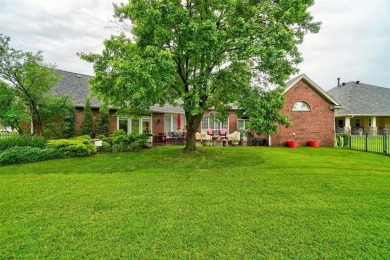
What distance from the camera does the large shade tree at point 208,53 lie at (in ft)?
22.6

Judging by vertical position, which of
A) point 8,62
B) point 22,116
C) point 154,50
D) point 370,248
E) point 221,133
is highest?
point 8,62

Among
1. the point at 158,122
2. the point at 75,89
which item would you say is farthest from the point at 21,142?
the point at 158,122

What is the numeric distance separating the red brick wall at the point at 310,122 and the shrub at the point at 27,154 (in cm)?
1457

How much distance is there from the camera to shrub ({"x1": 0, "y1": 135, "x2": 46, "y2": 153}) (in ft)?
31.9

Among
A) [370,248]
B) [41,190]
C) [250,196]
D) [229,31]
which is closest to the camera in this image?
[370,248]

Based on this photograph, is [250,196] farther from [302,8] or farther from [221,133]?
[221,133]

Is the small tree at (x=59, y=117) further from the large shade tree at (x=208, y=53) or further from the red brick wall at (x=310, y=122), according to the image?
the red brick wall at (x=310, y=122)

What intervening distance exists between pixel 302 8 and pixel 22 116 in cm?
1380

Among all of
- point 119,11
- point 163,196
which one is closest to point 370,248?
point 163,196

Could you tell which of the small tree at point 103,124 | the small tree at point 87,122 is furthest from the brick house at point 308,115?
the small tree at point 87,122

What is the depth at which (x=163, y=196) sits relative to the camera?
5145 mm

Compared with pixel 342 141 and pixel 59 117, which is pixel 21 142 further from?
pixel 342 141

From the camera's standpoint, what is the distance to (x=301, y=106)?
1567 centimetres

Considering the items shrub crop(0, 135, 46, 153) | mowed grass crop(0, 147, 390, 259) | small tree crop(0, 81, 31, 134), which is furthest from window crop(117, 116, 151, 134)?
mowed grass crop(0, 147, 390, 259)
